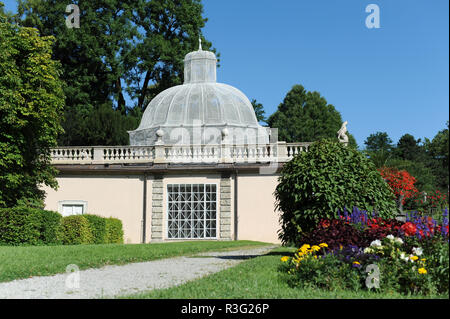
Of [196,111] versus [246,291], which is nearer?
[246,291]

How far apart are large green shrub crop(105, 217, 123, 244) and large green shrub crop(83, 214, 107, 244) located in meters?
0.42

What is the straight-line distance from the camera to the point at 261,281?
734cm

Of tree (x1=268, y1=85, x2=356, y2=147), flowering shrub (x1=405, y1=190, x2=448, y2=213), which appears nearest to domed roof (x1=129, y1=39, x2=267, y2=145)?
Answer: flowering shrub (x1=405, y1=190, x2=448, y2=213)

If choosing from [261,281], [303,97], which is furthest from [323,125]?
[261,281]

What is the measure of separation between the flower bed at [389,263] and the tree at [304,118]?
34.6 m

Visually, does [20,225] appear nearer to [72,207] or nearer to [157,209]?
[72,207]

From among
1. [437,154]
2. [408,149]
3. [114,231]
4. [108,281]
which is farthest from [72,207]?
[437,154]

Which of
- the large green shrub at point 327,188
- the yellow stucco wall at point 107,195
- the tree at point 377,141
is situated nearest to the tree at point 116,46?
the yellow stucco wall at point 107,195

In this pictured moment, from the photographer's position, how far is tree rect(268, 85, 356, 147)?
42.9 meters

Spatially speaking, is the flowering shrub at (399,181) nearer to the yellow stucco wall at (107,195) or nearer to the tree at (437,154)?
the yellow stucco wall at (107,195)

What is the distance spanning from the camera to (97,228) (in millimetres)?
18094

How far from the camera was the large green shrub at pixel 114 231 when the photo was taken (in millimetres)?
18891

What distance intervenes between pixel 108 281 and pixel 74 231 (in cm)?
969

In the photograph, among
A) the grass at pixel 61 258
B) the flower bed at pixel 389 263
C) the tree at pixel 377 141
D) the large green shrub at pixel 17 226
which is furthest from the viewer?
the tree at pixel 377 141
